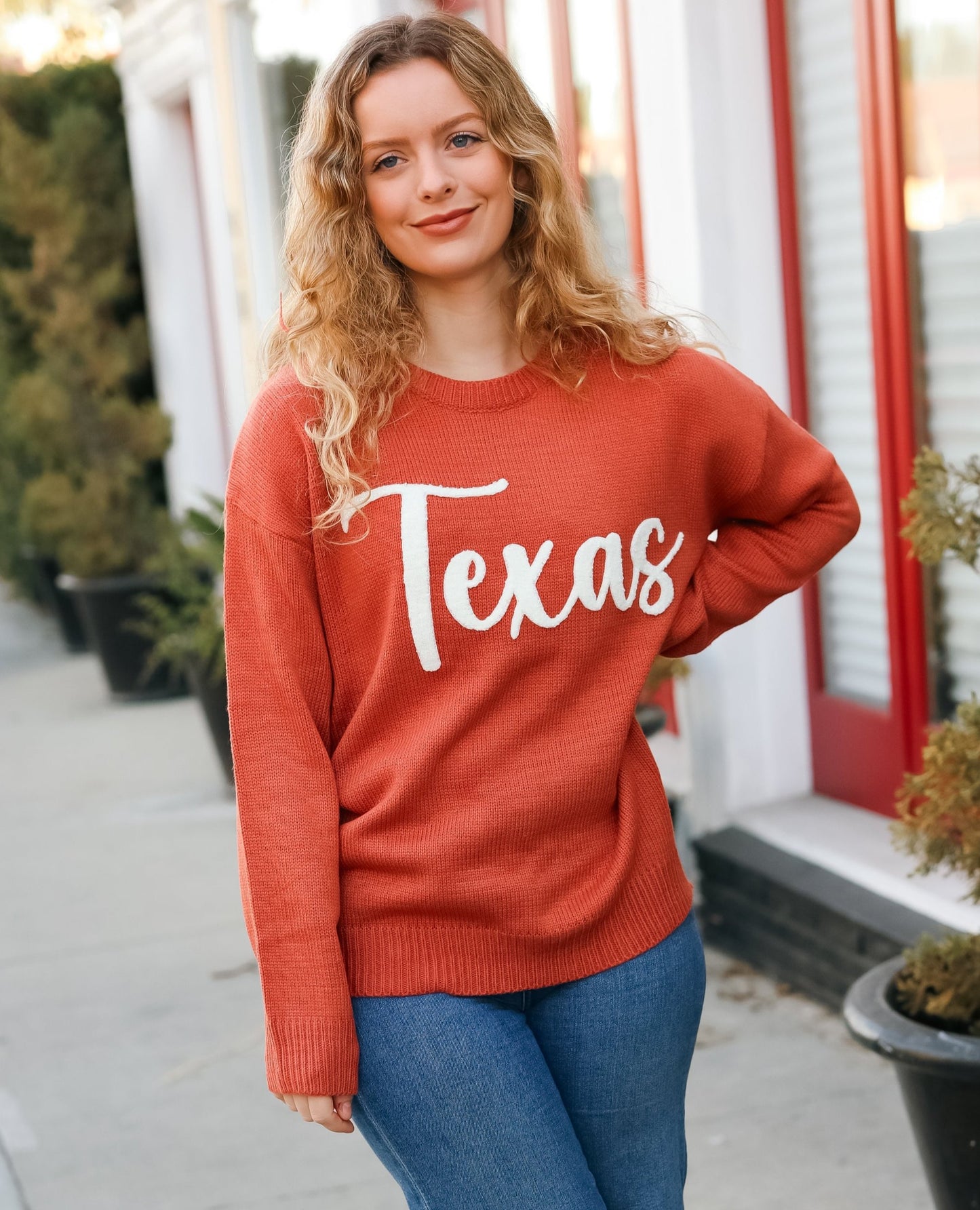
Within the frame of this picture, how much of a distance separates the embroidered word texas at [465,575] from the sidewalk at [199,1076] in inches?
24.2

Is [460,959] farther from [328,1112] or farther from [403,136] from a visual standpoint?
[403,136]

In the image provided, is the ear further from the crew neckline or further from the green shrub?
the green shrub

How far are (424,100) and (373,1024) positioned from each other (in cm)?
100

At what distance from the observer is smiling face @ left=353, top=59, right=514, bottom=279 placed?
1702 millimetres

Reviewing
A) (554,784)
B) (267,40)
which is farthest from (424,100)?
(267,40)

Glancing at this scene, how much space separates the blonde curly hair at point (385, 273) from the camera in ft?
5.57

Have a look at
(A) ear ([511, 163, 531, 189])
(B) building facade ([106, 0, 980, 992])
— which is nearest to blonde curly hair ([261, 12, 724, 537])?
(A) ear ([511, 163, 531, 189])

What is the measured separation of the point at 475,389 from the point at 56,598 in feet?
29.1

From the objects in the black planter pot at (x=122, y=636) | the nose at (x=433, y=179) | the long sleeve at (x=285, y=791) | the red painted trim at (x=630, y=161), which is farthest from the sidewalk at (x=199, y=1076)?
the black planter pot at (x=122, y=636)

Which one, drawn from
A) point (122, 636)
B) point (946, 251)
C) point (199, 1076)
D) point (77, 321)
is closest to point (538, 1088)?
point (199, 1076)

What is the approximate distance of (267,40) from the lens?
713 cm

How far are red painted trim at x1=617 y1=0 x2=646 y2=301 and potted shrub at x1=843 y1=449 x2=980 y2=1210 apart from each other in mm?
1804

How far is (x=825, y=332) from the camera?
4043 millimetres

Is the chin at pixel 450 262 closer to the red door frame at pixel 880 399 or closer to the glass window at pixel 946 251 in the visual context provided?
the glass window at pixel 946 251
